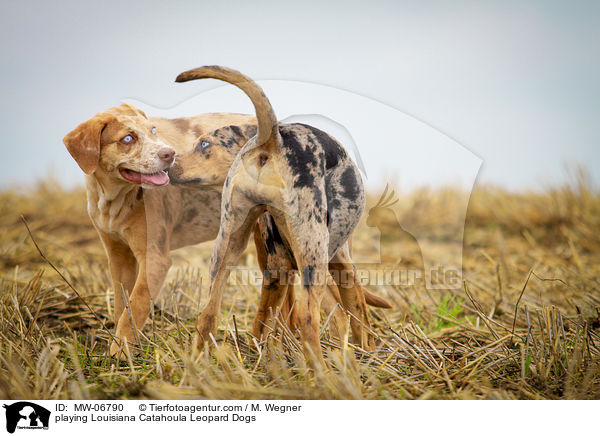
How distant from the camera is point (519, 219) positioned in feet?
21.5

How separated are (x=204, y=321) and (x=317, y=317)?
1.68ft

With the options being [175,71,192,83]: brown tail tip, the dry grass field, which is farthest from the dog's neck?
[175,71,192,83]: brown tail tip

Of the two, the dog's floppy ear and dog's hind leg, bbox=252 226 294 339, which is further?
the dog's floppy ear

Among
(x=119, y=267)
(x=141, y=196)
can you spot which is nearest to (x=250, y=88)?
(x=141, y=196)

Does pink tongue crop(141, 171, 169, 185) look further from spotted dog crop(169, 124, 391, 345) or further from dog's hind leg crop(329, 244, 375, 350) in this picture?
dog's hind leg crop(329, 244, 375, 350)

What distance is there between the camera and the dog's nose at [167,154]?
2.43 metres

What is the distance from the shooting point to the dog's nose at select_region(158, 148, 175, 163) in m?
2.43

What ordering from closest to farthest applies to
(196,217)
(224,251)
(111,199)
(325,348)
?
(224,251) → (325,348) → (111,199) → (196,217)

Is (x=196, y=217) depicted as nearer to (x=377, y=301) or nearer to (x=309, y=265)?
(x=377, y=301)

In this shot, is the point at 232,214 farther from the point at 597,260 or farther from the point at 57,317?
the point at 597,260

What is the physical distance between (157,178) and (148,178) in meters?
0.05

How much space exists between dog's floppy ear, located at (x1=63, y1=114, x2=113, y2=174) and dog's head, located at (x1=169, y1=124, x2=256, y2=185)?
0.48 m
